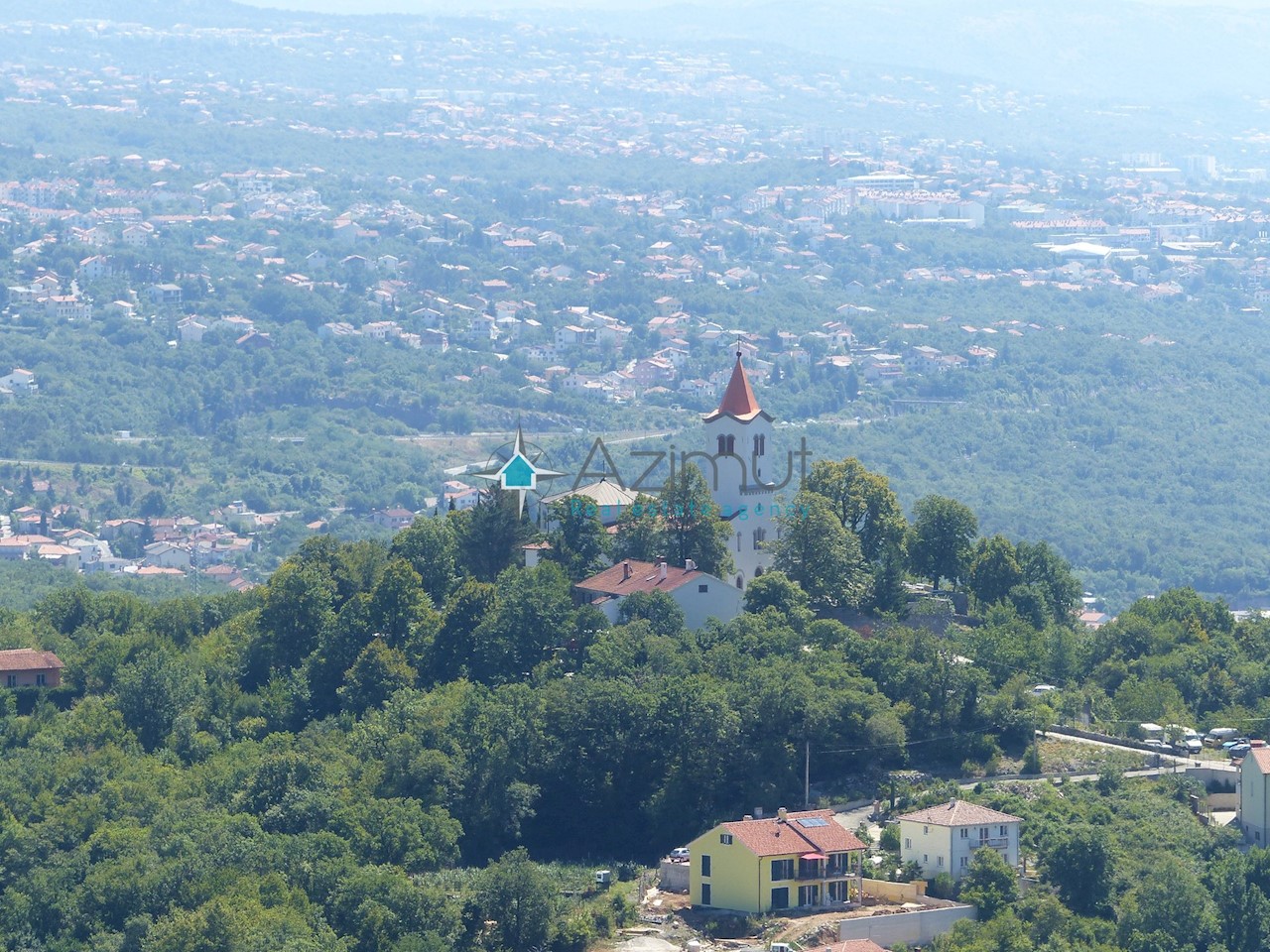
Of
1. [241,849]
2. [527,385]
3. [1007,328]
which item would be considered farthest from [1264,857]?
[1007,328]

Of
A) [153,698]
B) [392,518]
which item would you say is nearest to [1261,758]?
[153,698]

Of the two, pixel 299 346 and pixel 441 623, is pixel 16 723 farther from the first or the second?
pixel 299 346

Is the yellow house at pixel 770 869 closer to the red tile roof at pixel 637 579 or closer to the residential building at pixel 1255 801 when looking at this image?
the residential building at pixel 1255 801

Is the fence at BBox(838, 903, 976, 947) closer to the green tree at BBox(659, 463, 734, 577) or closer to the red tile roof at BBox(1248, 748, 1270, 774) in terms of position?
the red tile roof at BBox(1248, 748, 1270, 774)

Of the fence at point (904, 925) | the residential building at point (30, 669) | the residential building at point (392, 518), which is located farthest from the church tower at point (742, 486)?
the residential building at point (392, 518)

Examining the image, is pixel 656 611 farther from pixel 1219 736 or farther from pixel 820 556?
pixel 1219 736

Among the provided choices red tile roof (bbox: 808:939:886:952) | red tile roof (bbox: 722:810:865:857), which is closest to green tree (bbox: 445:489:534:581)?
red tile roof (bbox: 722:810:865:857)
